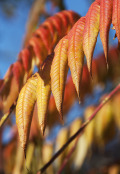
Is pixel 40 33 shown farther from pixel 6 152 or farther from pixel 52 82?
A: pixel 6 152

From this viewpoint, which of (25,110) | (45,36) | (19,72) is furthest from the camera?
(45,36)

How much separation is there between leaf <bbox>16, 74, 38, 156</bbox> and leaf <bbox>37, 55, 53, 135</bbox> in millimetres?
16

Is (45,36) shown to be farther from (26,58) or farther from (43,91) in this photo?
(43,91)

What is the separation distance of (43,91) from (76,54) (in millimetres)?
81

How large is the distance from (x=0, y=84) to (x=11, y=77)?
0.12ft

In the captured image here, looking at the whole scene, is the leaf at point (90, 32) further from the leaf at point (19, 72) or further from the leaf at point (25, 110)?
the leaf at point (19, 72)

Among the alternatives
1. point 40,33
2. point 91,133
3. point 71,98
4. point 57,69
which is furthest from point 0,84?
point 71,98

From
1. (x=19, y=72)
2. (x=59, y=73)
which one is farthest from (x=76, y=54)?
(x=19, y=72)

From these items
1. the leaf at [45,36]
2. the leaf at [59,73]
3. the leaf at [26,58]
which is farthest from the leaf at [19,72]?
the leaf at [59,73]

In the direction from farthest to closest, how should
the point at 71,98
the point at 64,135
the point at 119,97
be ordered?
the point at 71,98 < the point at 64,135 < the point at 119,97

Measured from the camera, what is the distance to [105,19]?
0.47 metres

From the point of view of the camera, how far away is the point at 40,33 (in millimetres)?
846

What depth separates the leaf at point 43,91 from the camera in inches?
17.6

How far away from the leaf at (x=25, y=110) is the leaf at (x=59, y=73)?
0.05 m
